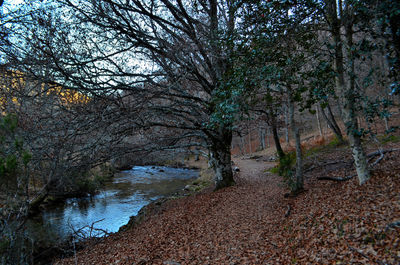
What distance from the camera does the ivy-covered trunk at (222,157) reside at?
35.0ft

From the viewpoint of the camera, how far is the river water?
36.2ft

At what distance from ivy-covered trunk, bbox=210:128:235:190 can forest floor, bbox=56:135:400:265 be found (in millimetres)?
1741

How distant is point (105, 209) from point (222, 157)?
8144 millimetres

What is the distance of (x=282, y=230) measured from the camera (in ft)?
17.9

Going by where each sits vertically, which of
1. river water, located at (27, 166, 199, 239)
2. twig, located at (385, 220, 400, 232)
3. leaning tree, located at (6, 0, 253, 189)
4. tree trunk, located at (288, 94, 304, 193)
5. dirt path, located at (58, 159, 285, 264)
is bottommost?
river water, located at (27, 166, 199, 239)

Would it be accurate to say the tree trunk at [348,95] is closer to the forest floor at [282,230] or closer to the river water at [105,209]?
the forest floor at [282,230]

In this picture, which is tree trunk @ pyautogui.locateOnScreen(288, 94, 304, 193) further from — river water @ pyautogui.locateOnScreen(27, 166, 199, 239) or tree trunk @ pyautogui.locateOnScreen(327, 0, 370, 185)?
river water @ pyautogui.locateOnScreen(27, 166, 199, 239)

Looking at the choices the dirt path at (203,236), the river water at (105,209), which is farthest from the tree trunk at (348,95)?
the river water at (105,209)

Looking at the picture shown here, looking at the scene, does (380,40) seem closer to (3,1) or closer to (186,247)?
(186,247)

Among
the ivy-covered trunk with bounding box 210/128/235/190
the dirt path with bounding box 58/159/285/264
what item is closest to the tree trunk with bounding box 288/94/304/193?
the dirt path with bounding box 58/159/285/264

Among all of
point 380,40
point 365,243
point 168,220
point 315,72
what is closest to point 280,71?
point 315,72

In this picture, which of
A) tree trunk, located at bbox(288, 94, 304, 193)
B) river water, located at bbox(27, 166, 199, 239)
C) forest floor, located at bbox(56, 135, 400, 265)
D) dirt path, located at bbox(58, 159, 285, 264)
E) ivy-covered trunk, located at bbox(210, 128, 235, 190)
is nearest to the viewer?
forest floor, located at bbox(56, 135, 400, 265)

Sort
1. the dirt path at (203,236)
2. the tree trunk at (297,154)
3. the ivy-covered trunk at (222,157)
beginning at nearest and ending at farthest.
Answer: the dirt path at (203,236) → the tree trunk at (297,154) → the ivy-covered trunk at (222,157)

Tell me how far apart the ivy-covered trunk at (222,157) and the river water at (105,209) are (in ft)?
17.3
